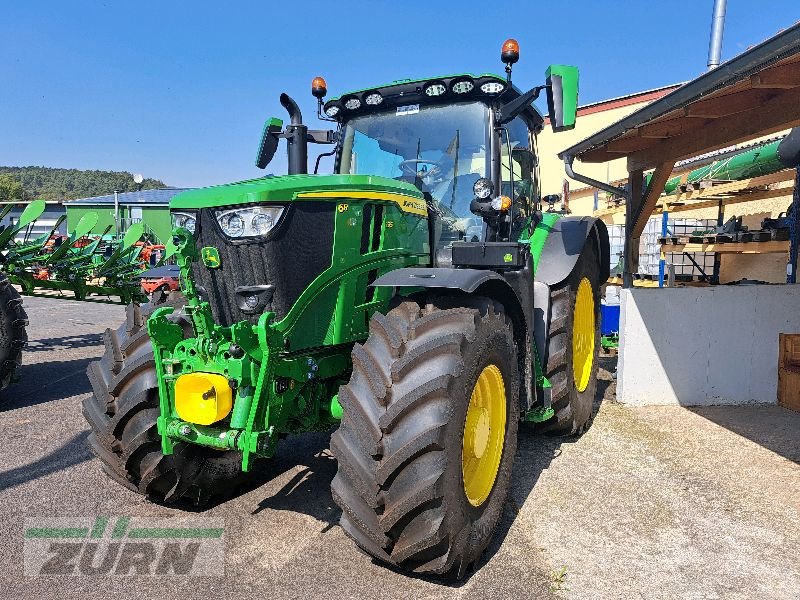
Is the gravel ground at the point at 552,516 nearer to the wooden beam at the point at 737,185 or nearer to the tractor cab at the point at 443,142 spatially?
the tractor cab at the point at 443,142

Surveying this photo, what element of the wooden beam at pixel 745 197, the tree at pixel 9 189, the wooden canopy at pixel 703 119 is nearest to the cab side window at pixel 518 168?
the wooden canopy at pixel 703 119

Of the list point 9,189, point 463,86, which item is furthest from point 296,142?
point 9,189

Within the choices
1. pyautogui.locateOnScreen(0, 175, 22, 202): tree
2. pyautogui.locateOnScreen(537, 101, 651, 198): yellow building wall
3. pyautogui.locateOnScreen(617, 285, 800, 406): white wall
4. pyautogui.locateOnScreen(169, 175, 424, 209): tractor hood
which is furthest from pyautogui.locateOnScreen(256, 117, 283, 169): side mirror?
pyautogui.locateOnScreen(0, 175, 22, 202): tree

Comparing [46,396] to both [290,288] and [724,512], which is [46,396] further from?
[724,512]

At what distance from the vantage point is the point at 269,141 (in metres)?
4.14

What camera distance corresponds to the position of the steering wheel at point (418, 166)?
3.83 metres

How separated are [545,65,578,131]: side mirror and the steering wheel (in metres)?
0.80

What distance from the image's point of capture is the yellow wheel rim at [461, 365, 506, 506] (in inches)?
110

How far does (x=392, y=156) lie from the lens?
393cm

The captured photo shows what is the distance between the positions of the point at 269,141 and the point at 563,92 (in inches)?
78.9

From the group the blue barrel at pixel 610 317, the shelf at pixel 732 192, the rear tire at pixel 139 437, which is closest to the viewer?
the rear tire at pixel 139 437

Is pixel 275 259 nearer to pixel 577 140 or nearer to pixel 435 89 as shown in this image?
pixel 435 89

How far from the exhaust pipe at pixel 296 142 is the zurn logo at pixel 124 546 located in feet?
7.70

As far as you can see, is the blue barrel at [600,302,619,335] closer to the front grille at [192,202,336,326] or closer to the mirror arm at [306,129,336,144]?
the mirror arm at [306,129,336,144]
